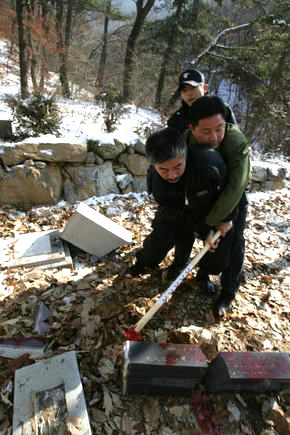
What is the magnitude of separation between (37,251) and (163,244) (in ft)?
5.23

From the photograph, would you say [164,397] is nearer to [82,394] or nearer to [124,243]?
[82,394]

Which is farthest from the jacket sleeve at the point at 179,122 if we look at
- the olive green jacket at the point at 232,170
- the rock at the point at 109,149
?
the rock at the point at 109,149

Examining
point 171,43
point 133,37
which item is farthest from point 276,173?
point 171,43

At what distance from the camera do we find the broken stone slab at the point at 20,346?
202 cm

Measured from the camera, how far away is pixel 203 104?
5.86 ft

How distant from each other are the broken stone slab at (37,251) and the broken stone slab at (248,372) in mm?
1965

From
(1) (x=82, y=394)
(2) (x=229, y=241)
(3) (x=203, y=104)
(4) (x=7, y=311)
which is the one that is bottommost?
(4) (x=7, y=311)

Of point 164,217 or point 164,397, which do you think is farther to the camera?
point 164,217

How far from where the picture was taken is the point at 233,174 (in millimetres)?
1896

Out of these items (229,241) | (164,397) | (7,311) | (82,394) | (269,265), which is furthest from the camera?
(269,265)

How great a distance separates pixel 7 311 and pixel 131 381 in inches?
54.1

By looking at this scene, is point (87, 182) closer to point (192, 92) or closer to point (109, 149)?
point (109, 149)

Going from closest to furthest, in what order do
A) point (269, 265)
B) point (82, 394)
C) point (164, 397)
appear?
point (82, 394) < point (164, 397) < point (269, 265)

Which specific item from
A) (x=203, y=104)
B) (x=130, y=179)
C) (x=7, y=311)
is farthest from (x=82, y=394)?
(x=130, y=179)
